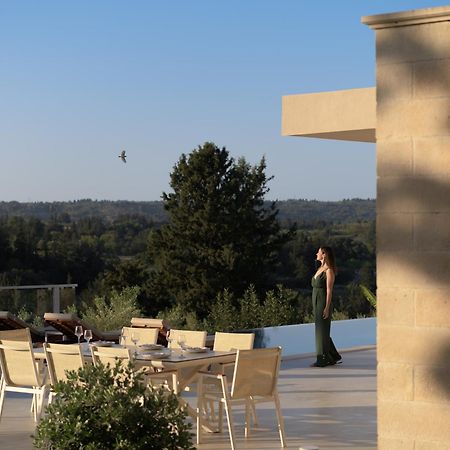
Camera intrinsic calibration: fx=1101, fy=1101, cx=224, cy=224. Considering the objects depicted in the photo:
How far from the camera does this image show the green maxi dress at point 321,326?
41.4 ft

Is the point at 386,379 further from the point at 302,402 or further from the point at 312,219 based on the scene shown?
the point at 312,219

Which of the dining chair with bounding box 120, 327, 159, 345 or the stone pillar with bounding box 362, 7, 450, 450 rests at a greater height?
the stone pillar with bounding box 362, 7, 450, 450

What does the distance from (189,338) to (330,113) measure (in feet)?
11.1

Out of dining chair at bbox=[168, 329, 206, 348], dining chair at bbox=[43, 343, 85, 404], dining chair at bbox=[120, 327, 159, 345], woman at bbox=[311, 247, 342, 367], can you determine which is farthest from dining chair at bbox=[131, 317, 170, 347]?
dining chair at bbox=[43, 343, 85, 404]

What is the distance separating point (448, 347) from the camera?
5.61 m

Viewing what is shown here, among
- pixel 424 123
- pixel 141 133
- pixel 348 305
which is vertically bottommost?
pixel 348 305

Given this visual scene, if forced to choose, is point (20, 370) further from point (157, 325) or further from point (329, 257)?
point (329, 257)

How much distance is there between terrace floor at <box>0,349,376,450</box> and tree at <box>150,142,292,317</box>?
1174 inches

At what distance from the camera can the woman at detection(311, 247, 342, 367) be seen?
1242 centimetres

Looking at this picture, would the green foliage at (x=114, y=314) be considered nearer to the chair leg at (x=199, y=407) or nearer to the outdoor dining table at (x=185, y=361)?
the outdoor dining table at (x=185, y=361)

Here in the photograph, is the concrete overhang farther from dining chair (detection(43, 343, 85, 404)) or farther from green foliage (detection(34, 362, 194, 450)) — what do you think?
green foliage (detection(34, 362, 194, 450))

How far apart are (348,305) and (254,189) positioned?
11065 millimetres

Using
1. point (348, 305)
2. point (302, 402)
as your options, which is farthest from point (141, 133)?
point (302, 402)

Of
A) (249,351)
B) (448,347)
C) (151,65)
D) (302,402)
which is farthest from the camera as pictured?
(151,65)
